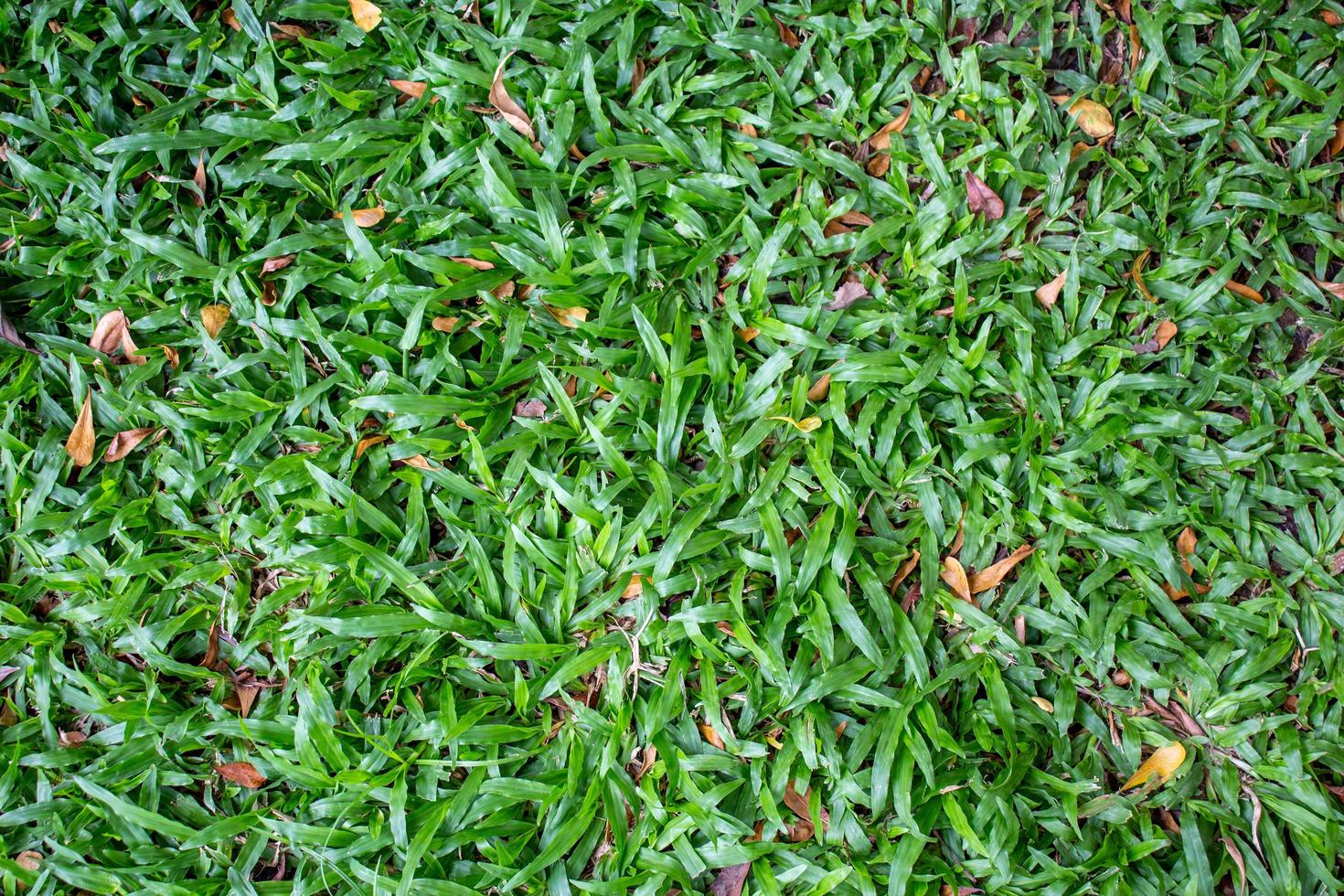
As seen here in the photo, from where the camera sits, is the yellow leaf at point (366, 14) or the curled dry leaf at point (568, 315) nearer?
the curled dry leaf at point (568, 315)

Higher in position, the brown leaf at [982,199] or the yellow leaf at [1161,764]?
the brown leaf at [982,199]

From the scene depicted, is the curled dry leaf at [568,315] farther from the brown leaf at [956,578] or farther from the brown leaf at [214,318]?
the brown leaf at [956,578]

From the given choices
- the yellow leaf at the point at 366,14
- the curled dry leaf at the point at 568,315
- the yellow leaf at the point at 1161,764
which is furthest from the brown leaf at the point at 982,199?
the yellow leaf at the point at 366,14

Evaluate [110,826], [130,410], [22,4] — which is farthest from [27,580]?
[22,4]

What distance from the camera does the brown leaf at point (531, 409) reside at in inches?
93.6

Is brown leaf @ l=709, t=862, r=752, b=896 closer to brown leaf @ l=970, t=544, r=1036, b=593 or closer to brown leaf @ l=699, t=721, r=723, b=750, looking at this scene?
brown leaf @ l=699, t=721, r=723, b=750

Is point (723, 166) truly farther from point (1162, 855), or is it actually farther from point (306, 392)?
point (1162, 855)

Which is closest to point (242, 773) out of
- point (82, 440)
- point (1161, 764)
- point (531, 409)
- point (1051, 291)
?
point (82, 440)

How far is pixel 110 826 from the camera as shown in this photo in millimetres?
2176

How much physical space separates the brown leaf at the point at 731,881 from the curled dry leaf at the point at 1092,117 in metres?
2.19

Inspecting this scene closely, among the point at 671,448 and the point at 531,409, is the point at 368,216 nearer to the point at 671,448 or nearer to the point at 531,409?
the point at 531,409

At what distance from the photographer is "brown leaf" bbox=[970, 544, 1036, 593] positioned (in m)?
2.26

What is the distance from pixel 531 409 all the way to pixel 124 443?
3.61 ft

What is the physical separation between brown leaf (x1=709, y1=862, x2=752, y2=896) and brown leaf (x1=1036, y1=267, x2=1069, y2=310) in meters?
1.66
